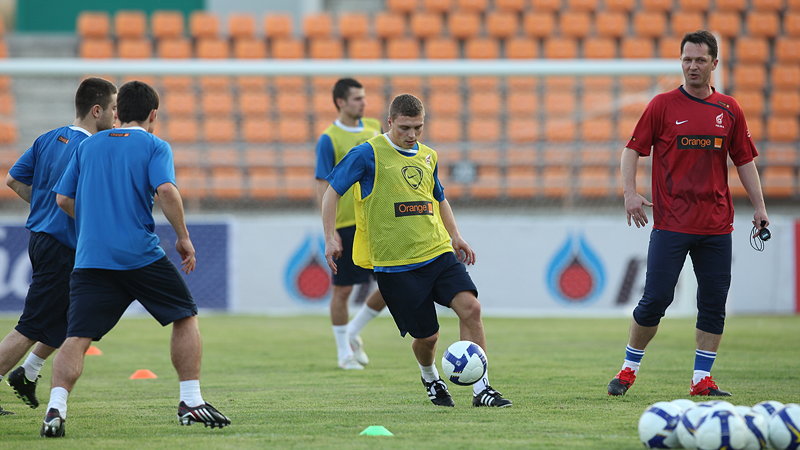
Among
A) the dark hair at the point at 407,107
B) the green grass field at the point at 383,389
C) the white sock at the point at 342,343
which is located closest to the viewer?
the green grass field at the point at 383,389

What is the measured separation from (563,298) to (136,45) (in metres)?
10.1

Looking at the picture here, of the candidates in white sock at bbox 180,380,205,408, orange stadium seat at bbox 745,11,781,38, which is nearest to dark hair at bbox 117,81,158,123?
white sock at bbox 180,380,205,408

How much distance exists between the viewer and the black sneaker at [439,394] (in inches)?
266

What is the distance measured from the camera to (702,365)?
7.18 meters

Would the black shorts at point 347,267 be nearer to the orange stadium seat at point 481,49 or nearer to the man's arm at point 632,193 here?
the man's arm at point 632,193

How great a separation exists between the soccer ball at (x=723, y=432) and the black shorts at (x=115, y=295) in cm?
280

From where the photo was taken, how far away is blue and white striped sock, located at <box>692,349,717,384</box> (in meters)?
7.14

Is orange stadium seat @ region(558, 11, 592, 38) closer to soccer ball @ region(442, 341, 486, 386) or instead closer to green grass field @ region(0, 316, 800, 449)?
green grass field @ region(0, 316, 800, 449)

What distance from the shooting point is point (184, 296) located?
233 inches

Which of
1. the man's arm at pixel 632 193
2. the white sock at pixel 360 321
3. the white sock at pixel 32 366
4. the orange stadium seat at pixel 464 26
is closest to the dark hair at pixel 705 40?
the man's arm at pixel 632 193

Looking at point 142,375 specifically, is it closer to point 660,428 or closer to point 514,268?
point 660,428

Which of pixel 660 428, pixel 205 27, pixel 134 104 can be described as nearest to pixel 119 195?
pixel 134 104

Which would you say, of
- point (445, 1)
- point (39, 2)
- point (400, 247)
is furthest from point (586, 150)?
point (39, 2)

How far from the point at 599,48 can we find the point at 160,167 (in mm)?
14941
